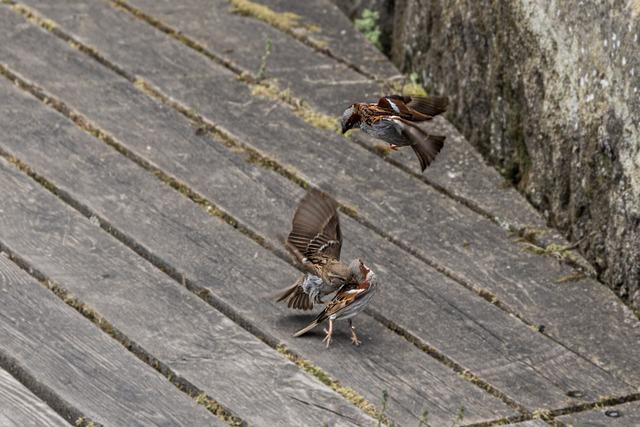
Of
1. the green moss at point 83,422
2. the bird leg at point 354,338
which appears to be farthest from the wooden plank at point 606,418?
the green moss at point 83,422

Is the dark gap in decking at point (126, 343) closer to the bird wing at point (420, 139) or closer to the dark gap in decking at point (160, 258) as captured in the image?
the dark gap in decking at point (160, 258)

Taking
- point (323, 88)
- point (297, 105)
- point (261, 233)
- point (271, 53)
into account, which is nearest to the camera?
point (261, 233)

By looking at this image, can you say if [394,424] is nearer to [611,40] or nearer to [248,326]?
[248,326]

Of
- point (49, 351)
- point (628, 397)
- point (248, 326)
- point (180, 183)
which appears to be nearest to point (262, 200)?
point (180, 183)

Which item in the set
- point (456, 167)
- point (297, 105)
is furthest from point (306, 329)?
point (297, 105)

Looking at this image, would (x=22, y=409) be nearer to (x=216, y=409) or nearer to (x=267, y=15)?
(x=216, y=409)

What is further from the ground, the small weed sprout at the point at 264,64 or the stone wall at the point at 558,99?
the stone wall at the point at 558,99
